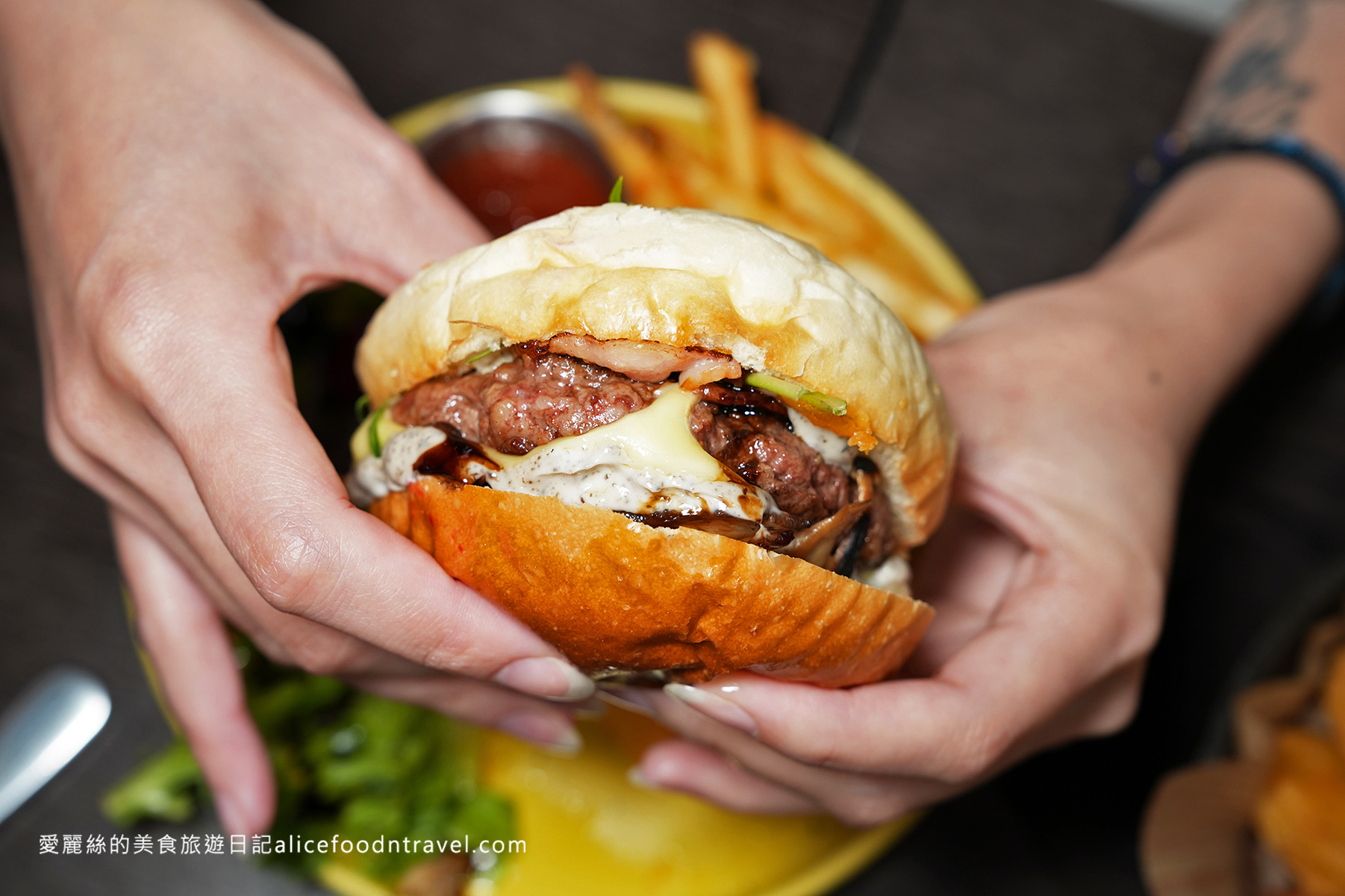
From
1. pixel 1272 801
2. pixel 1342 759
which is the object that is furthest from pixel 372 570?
Answer: pixel 1342 759

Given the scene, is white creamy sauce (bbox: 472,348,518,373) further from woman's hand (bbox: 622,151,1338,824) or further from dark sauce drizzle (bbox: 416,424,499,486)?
woman's hand (bbox: 622,151,1338,824)

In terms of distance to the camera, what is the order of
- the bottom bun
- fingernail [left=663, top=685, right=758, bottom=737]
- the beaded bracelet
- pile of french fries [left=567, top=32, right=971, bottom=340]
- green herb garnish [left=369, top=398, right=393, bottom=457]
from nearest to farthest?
the bottom bun → fingernail [left=663, top=685, right=758, bottom=737] → green herb garnish [left=369, top=398, right=393, bottom=457] → the beaded bracelet → pile of french fries [left=567, top=32, right=971, bottom=340]

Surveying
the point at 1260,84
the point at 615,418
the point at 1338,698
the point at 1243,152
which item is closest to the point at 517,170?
the point at 615,418

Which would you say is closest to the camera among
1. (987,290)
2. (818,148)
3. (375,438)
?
(375,438)

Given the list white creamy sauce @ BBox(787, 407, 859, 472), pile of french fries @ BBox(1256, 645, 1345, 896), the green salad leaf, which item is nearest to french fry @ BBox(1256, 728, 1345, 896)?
pile of french fries @ BBox(1256, 645, 1345, 896)

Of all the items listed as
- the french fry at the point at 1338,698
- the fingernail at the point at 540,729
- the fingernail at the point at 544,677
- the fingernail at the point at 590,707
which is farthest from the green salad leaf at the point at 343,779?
the french fry at the point at 1338,698

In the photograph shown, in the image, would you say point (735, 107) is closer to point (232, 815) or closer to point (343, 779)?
point (343, 779)

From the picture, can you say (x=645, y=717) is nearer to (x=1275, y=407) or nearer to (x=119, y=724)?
(x=119, y=724)
